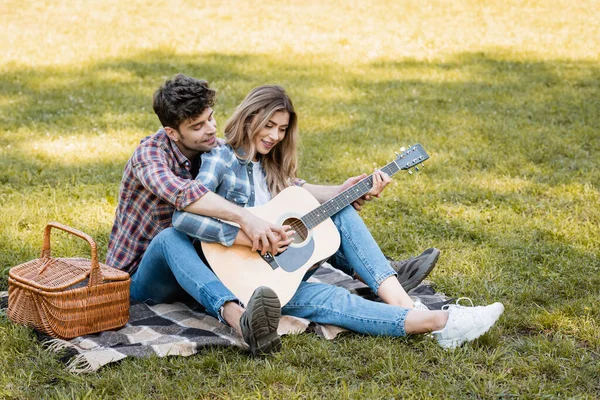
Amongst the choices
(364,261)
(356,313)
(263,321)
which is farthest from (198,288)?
(364,261)

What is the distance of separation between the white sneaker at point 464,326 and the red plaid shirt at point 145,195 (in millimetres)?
1298

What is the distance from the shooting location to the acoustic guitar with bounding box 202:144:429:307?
3555 mm

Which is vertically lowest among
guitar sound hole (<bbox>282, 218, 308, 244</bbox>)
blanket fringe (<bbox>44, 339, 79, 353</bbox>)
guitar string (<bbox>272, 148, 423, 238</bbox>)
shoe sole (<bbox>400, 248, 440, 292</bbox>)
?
blanket fringe (<bbox>44, 339, 79, 353</bbox>)

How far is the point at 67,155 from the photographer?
662 cm

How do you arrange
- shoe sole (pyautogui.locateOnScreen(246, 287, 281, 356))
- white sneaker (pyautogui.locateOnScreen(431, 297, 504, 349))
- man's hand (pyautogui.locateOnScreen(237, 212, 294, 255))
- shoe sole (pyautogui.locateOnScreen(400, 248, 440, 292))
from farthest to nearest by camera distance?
1. shoe sole (pyautogui.locateOnScreen(400, 248, 440, 292))
2. man's hand (pyautogui.locateOnScreen(237, 212, 294, 255))
3. white sneaker (pyautogui.locateOnScreen(431, 297, 504, 349))
4. shoe sole (pyautogui.locateOnScreen(246, 287, 281, 356))

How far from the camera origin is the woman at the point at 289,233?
3451mm

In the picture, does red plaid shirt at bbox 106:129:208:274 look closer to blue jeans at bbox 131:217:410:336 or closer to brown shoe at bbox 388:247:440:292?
blue jeans at bbox 131:217:410:336

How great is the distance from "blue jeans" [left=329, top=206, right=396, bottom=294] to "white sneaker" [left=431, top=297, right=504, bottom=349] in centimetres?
44

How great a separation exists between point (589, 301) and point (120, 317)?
8.01ft

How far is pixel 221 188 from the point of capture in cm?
382

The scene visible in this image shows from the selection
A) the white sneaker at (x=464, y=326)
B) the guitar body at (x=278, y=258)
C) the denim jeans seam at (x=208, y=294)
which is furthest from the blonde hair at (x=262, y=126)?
the white sneaker at (x=464, y=326)

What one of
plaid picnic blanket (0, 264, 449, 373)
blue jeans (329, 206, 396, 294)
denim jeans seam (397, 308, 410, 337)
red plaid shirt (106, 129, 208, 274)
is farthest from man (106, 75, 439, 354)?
denim jeans seam (397, 308, 410, 337)

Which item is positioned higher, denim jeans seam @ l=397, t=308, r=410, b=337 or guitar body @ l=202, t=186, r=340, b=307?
guitar body @ l=202, t=186, r=340, b=307

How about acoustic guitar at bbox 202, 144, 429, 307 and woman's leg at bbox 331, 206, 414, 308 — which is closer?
acoustic guitar at bbox 202, 144, 429, 307
